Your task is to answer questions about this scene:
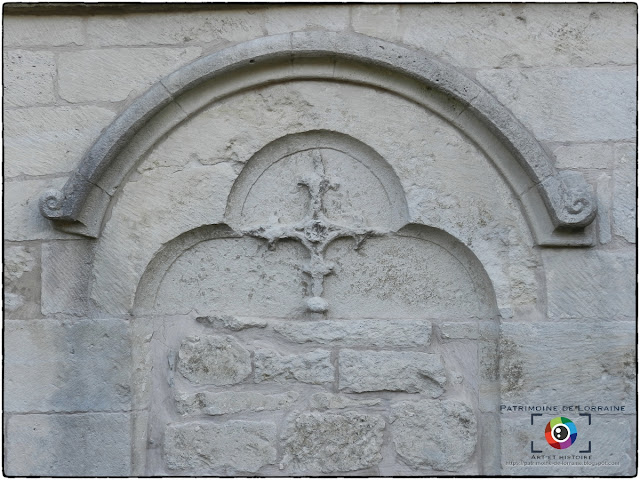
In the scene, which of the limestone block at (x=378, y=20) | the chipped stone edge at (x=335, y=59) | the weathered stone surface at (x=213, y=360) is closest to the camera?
the chipped stone edge at (x=335, y=59)

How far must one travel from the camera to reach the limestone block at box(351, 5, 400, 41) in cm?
261

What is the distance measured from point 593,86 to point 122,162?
1.99 meters

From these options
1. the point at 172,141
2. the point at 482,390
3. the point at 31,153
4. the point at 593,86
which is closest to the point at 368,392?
the point at 482,390

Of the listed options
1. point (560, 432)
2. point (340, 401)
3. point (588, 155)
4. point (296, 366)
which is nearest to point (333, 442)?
point (340, 401)

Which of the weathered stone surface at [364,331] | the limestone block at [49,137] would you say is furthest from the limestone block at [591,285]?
the limestone block at [49,137]

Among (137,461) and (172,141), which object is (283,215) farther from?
(137,461)

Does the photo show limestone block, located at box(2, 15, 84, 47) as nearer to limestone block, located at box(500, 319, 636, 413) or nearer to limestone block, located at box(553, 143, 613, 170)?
limestone block, located at box(553, 143, 613, 170)

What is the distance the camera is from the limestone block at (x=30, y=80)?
268cm

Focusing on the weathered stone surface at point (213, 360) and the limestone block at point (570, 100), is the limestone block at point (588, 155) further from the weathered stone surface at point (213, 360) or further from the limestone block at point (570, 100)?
the weathered stone surface at point (213, 360)

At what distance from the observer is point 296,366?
8.87ft

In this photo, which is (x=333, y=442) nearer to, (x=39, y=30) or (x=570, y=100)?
(x=570, y=100)

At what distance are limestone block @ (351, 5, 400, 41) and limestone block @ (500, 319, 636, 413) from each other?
4.47 feet

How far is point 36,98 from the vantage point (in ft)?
8.79

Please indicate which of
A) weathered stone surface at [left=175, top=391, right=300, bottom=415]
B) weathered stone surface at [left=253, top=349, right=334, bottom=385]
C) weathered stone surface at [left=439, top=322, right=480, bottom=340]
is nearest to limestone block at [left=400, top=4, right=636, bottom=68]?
weathered stone surface at [left=439, top=322, right=480, bottom=340]
